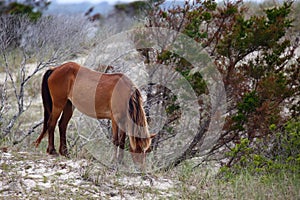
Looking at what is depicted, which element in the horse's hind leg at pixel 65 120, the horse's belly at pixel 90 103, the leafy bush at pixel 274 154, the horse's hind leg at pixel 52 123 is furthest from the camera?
the horse's hind leg at pixel 65 120

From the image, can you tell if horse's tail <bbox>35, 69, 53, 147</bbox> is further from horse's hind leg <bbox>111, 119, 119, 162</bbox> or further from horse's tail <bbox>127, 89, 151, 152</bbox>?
horse's tail <bbox>127, 89, 151, 152</bbox>

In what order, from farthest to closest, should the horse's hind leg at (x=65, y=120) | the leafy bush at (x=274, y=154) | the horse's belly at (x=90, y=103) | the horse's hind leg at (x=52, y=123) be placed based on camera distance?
the horse's hind leg at (x=65, y=120)
the horse's hind leg at (x=52, y=123)
the horse's belly at (x=90, y=103)
the leafy bush at (x=274, y=154)

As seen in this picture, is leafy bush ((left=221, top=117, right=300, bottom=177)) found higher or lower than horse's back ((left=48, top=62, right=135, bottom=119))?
lower

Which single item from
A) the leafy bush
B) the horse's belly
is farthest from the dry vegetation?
the horse's belly

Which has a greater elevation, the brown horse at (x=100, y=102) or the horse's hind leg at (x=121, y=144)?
the brown horse at (x=100, y=102)

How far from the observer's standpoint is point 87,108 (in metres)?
5.52

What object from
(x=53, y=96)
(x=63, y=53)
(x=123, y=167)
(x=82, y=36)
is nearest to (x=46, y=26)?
(x=82, y=36)

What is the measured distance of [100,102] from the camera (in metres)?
5.38

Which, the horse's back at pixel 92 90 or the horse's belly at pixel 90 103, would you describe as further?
the horse's belly at pixel 90 103

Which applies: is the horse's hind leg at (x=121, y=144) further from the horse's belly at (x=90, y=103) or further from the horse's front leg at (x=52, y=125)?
the horse's front leg at (x=52, y=125)

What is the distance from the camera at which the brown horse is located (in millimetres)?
5105

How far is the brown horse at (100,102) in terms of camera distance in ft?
16.8

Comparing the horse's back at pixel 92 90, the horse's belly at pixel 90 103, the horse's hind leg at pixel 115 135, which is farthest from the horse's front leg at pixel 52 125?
the horse's hind leg at pixel 115 135

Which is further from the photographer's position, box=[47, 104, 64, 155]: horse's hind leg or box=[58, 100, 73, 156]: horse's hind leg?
box=[58, 100, 73, 156]: horse's hind leg
